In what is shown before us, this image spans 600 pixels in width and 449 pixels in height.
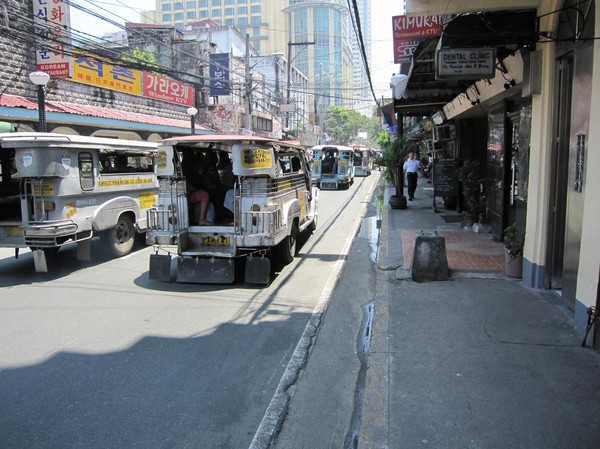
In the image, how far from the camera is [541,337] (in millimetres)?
4816

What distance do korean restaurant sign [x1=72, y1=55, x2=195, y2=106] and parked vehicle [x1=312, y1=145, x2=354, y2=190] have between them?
780 centimetres

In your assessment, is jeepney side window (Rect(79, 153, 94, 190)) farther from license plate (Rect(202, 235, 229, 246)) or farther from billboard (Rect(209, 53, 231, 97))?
billboard (Rect(209, 53, 231, 97))

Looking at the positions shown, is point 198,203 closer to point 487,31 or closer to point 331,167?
point 487,31

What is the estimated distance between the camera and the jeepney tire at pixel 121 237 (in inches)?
373

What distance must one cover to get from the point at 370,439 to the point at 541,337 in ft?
8.16

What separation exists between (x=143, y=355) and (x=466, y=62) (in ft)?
17.4

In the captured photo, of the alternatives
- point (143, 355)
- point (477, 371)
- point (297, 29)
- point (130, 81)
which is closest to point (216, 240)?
point (143, 355)

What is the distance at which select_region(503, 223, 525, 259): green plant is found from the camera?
6.94m

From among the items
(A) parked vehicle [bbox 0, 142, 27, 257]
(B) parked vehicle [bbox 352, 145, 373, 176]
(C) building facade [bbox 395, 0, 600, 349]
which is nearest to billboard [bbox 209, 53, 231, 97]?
(B) parked vehicle [bbox 352, 145, 373, 176]

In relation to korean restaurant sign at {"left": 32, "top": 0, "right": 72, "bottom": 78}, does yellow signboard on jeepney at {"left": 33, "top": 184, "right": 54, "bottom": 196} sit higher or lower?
lower

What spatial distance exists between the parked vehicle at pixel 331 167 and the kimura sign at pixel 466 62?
813 inches

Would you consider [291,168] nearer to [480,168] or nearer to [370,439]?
[480,168]

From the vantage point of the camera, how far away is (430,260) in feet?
23.4

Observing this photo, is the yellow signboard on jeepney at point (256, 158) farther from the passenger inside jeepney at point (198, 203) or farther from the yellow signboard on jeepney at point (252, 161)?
the passenger inside jeepney at point (198, 203)
